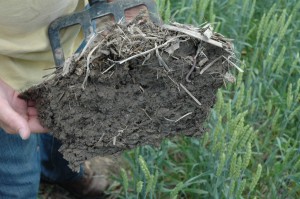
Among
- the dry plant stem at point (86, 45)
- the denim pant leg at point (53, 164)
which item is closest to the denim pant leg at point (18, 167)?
the denim pant leg at point (53, 164)

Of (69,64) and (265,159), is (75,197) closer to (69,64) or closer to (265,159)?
(265,159)

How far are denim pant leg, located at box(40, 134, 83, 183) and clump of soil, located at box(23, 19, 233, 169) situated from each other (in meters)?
0.49

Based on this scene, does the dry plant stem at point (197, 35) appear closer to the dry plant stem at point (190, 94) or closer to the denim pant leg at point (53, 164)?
the dry plant stem at point (190, 94)

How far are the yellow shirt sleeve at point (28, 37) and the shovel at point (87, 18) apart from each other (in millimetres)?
19

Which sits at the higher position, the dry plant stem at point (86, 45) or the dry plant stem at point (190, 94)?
the dry plant stem at point (86, 45)

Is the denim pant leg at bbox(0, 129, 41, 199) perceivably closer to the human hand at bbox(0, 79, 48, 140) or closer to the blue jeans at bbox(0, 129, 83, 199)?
the blue jeans at bbox(0, 129, 83, 199)

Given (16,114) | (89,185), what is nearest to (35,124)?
(16,114)

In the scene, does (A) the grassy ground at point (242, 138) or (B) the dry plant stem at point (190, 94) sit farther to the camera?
(A) the grassy ground at point (242, 138)

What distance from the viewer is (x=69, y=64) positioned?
44.0 inches

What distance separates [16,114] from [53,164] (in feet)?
2.27

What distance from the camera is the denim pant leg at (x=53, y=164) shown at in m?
1.71

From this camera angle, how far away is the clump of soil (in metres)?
1.11

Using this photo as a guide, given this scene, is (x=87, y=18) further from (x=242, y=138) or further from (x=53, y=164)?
(x=53, y=164)

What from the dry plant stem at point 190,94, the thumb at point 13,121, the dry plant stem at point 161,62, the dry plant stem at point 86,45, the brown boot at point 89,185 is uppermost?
the dry plant stem at point 86,45
